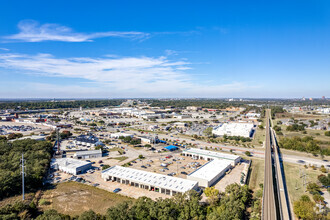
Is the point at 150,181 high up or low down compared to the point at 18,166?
down

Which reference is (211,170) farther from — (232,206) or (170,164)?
(232,206)

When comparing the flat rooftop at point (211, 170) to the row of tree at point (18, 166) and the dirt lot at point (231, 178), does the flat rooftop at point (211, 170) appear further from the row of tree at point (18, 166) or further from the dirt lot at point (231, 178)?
the row of tree at point (18, 166)

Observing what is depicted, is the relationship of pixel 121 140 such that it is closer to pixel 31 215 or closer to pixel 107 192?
pixel 107 192

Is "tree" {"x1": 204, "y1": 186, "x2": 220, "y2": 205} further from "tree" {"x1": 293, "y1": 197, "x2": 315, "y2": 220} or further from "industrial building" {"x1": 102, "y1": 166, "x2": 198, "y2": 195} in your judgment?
"tree" {"x1": 293, "y1": 197, "x2": 315, "y2": 220}

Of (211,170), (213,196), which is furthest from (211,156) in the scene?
(213,196)

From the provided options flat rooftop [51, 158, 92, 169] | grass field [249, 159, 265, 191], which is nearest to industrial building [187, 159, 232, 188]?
grass field [249, 159, 265, 191]

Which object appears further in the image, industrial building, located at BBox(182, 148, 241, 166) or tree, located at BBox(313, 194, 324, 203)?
industrial building, located at BBox(182, 148, 241, 166)

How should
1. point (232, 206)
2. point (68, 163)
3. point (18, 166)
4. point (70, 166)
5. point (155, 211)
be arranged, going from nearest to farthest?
point (155, 211) → point (232, 206) → point (18, 166) → point (70, 166) → point (68, 163)

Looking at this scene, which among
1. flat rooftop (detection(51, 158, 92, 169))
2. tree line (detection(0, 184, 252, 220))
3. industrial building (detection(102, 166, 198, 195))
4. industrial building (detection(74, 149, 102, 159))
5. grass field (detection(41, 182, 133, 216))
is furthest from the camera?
industrial building (detection(74, 149, 102, 159))
